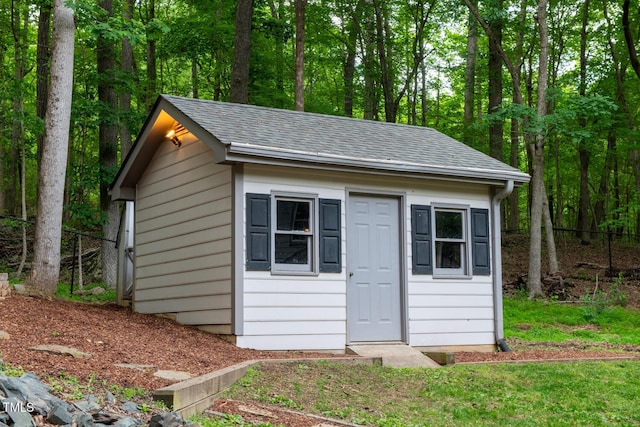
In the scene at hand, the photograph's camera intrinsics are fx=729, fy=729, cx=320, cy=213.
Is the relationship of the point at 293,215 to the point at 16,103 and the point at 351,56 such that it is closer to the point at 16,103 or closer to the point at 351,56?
the point at 16,103

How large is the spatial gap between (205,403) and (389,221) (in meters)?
5.59

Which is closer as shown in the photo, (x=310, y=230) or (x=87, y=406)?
(x=87, y=406)

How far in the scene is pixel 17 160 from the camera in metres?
23.5

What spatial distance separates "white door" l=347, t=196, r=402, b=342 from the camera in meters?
10.4

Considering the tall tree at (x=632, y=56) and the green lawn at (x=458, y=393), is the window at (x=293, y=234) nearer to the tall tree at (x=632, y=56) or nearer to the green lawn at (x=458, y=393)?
the green lawn at (x=458, y=393)

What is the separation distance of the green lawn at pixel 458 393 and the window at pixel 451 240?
7.19 feet

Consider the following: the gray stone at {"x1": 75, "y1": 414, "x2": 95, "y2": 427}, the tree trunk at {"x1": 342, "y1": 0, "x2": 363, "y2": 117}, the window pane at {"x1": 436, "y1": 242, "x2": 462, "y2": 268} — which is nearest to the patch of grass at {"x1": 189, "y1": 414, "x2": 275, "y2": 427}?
the gray stone at {"x1": 75, "y1": 414, "x2": 95, "y2": 427}

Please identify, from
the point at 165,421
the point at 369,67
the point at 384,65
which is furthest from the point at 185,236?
the point at 369,67

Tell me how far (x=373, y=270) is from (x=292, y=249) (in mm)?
1376

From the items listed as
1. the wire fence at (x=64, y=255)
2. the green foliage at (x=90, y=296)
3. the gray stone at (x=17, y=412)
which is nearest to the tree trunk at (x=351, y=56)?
the wire fence at (x=64, y=255)

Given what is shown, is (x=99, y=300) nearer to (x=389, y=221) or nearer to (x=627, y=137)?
(x=389, y=221)

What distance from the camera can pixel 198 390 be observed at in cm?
568

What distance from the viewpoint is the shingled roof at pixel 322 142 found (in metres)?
9.68

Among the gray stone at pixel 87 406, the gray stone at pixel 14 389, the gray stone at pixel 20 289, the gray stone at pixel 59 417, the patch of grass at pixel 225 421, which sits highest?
the gray stone at pixel 20 289
